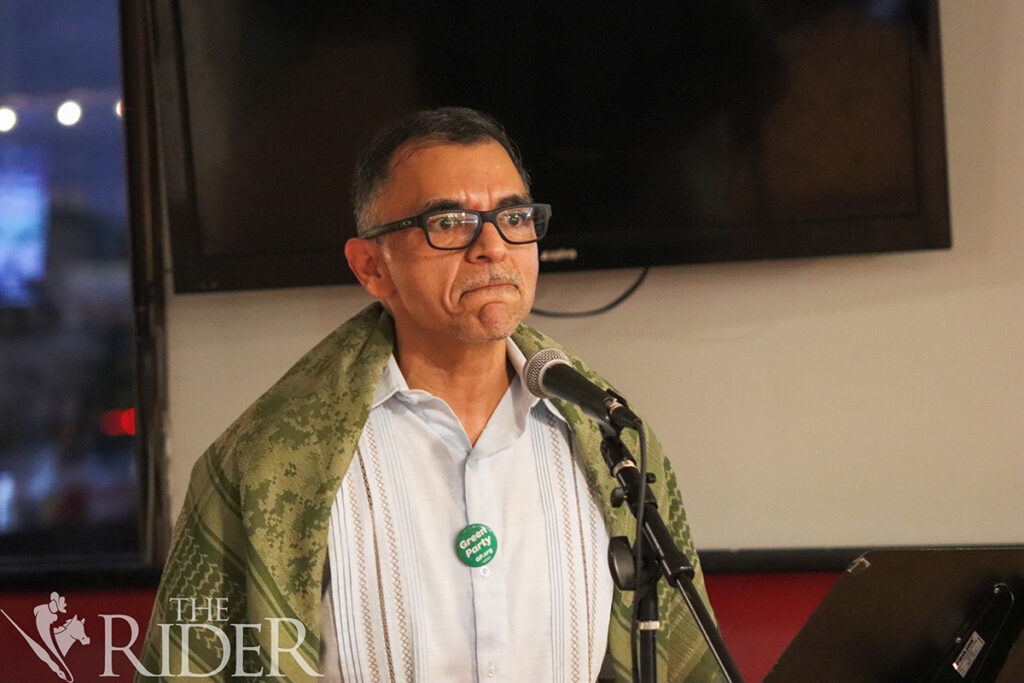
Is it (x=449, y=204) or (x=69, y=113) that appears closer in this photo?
(x=449, y=204)

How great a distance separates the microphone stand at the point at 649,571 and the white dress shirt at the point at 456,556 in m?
0.46

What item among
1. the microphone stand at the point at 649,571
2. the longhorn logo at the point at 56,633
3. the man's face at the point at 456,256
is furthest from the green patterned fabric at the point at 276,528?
the longhorn logo at the point at 56,633

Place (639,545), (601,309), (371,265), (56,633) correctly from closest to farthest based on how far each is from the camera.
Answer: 1. (639,545)
2. (371,265)
3. (601,309)
4. (56,633)

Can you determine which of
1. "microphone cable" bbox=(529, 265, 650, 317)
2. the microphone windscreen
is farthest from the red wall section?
the microphone windscreen

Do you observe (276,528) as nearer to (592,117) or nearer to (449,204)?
(449,204)

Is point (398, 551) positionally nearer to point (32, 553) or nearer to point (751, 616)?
point (751, 616)

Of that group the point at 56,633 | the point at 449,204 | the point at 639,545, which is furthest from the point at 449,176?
the point at 56,633

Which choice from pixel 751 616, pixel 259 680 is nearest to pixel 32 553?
pixel 259 680

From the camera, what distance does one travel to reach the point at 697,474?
3.02m

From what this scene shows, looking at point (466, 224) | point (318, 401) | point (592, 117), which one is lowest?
point (318, 401)

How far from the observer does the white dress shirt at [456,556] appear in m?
1.76

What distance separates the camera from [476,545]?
5.87 feet

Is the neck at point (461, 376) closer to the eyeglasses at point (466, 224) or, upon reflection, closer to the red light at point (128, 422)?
the eyeglasses at point (466, 224)

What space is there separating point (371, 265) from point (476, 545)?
1.72 ft
